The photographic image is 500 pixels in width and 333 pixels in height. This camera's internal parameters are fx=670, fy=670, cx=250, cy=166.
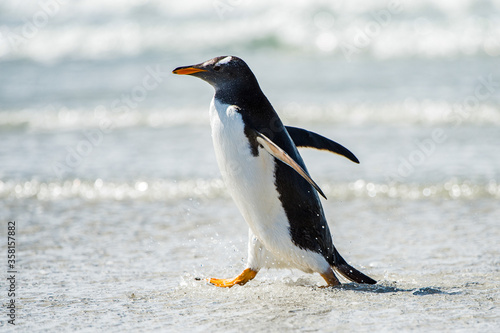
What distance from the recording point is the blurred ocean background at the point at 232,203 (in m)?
3.15

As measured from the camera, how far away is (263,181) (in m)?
3.28

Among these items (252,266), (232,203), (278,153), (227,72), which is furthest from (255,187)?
(232,203)

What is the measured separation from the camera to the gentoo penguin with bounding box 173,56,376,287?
10.6 feet

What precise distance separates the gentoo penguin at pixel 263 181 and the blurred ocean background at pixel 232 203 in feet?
0.57

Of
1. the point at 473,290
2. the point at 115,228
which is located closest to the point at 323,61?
the point at 115,228

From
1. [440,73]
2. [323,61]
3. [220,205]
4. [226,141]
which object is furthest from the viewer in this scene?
[323,61]

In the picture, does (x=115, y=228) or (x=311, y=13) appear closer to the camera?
(x=115, y=228)

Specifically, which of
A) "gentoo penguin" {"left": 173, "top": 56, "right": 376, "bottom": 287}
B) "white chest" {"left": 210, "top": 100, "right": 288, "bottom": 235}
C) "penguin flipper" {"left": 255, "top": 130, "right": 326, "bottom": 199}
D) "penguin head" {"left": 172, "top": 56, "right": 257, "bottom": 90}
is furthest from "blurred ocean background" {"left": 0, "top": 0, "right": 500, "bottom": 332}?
"penguin head" {"left": 172, "top": 56, "right": 257, "bottom": 90}

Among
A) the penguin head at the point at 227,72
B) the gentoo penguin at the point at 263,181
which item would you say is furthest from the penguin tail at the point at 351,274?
the penguin head at the point at 227,72

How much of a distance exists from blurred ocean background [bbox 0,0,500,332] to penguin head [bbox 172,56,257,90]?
1055 millimetres

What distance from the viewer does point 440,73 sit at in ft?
36.7

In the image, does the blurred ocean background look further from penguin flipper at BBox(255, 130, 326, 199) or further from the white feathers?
penguin flipper at BBox(255, 130, 326, 199)

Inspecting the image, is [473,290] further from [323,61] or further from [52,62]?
[52,62]

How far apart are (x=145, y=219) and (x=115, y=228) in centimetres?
29
